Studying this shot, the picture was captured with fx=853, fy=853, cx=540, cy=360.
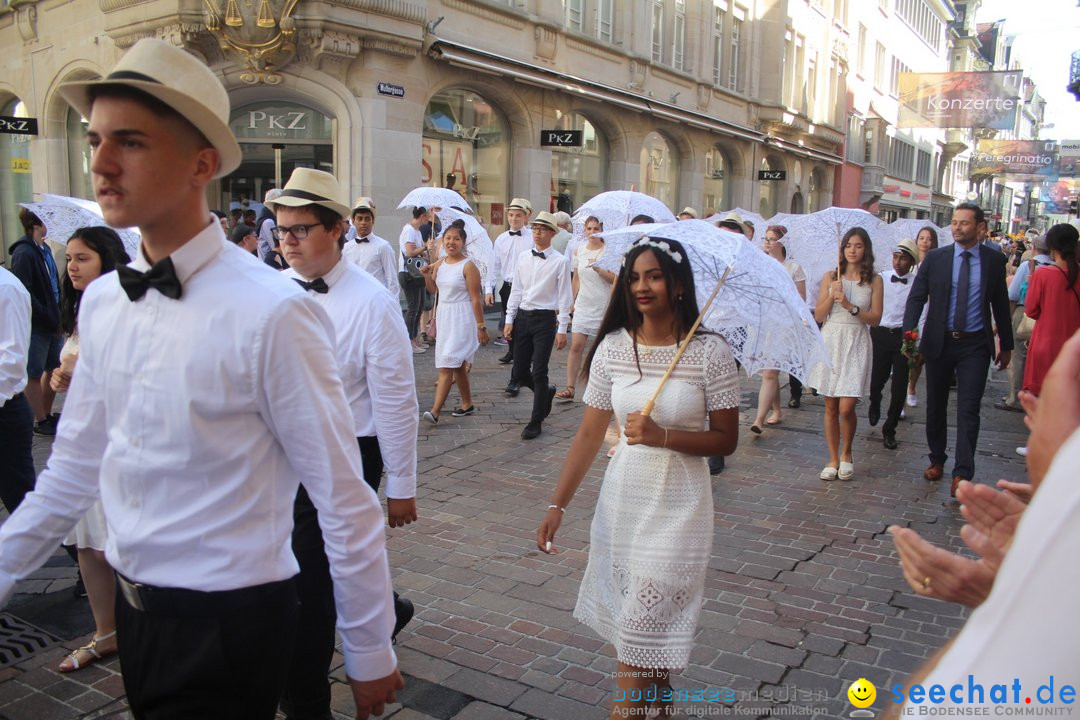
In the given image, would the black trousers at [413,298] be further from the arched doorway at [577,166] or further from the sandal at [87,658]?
the sandal at [87,658]

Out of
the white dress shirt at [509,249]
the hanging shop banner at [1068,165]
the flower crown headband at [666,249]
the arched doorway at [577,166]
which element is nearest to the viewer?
the flower crown headband at [666,249]

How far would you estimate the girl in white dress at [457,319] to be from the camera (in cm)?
874

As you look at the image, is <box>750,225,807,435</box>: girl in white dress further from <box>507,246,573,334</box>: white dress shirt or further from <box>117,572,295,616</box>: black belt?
<box>117,572,295,616</box>: black belt

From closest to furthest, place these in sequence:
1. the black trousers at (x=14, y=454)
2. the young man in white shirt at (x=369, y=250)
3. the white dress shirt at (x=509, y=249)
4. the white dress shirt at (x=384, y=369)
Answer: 1. the white dress shirt at (x=384, y=369)
2. the black trousers at (x=14, y=454)
3. the young man in white shirt at (x=369, y=250)
4. the white dress shirt at (x=509, y=249)

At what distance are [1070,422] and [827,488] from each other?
5985 mm

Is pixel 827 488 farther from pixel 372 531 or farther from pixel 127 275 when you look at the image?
pixel 127 275

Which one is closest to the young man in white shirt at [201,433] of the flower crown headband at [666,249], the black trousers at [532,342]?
the flower crown headband at [666,249]

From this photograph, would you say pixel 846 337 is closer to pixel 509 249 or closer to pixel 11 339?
pixel 11 339

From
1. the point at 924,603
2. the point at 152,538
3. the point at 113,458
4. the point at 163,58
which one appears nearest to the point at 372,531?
the point at 152,538

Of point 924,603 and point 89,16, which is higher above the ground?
point 89,16

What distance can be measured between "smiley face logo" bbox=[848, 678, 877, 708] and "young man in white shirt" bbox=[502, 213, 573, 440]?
206 inches

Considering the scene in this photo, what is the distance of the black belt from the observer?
6.07 ft

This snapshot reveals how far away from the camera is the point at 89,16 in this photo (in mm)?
16484

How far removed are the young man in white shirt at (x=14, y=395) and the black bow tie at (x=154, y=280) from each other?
274 centimetres
